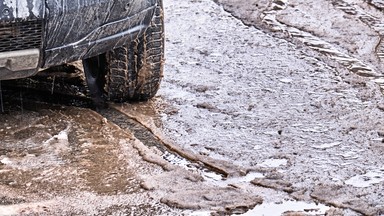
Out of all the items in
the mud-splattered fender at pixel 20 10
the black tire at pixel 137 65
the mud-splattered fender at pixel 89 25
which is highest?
the mud-splattered fender at pixel 20 10

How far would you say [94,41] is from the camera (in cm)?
427

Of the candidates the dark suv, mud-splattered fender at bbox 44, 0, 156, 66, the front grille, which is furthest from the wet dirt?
the front grille

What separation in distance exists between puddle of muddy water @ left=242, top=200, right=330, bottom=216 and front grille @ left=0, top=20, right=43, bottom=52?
1.19 m

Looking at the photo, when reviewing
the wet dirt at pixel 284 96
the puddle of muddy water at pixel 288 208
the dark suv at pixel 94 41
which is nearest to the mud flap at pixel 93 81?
the dark suv at pixel 94 41

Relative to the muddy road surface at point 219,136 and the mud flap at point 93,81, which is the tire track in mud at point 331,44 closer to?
the muddy road surface at point 219,136

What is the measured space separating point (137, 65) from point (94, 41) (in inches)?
23.1

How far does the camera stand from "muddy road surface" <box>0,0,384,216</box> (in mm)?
3865

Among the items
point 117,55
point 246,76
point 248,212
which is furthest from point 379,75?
point 248,212

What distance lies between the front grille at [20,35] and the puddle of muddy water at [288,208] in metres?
1.19

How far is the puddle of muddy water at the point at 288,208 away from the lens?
374cm

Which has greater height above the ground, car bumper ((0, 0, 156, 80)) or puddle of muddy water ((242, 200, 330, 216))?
car bumper ((0, 0, 156, 80))

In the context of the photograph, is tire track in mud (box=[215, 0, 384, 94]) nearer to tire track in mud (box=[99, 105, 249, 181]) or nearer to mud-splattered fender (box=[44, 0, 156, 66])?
tire track in mud (box=[99, 105, 249, 181])

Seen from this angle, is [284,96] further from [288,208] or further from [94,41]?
[288,208]

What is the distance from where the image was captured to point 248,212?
376 cm
